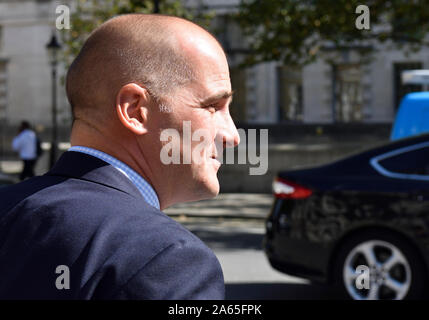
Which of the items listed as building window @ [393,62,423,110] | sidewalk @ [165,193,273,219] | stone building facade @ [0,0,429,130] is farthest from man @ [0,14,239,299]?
building window @ [393,62,423,110]

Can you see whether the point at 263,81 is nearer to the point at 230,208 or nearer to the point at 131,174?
the point at 230,208

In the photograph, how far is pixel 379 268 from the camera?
588 centimetres

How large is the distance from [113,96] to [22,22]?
39.6m

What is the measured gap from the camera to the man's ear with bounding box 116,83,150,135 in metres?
1.29

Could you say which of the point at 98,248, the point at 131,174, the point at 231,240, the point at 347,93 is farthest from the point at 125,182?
the point at 347,93

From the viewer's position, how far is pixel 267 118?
117ft

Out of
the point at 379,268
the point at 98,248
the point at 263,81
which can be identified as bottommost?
the point at 263,81

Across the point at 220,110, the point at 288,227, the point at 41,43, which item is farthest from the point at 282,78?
the point at 220,110

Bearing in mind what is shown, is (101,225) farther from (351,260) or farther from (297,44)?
(297,44)

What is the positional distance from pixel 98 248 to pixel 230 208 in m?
13.7

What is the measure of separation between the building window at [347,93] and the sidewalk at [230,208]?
1753 cm

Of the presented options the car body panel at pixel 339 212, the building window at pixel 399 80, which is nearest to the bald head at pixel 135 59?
the car body panel at pixel 339 212

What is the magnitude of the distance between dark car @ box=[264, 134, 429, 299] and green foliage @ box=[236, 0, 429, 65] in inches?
355

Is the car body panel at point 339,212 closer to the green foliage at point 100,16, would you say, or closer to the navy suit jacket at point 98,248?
the navy suit jacket at point 98,248
